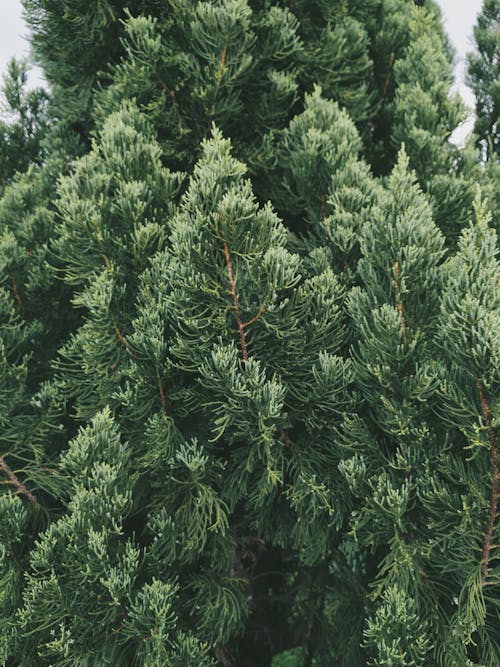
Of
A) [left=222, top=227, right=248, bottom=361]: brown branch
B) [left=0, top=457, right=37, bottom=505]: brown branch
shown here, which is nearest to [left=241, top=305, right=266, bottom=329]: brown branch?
[left=222, top=227, right=248, bottom=361]: brown branch

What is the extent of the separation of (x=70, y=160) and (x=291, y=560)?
4.58 metres

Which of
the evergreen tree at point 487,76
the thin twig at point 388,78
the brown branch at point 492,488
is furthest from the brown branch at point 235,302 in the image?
the evergreen tree at point 487,76

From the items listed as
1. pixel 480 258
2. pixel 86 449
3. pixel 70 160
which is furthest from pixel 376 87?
pixel 86 449

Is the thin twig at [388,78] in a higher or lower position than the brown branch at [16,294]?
higher

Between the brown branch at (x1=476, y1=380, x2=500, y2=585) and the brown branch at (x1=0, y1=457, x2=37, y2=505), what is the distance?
10.0 feet

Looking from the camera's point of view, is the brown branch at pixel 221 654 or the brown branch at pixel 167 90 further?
the brown branch at pixel 167 90

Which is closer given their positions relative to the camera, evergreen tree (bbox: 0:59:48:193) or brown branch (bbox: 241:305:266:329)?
brown branch (bbox: 241:305:266:329)

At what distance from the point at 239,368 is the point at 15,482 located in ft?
6.20

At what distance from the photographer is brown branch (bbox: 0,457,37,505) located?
4263 mm

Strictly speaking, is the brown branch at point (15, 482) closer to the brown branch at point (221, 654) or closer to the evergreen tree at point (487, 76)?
the brown branch at point (221, 654)

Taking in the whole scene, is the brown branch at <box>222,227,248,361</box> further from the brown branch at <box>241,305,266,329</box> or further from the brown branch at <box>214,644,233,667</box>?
the brown branch at <box>214,644,233,667</box>

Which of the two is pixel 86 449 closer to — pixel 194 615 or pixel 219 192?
pixel 194 615

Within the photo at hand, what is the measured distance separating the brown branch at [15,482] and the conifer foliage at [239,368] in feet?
0.08

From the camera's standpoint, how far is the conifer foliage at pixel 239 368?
3.56 metres
